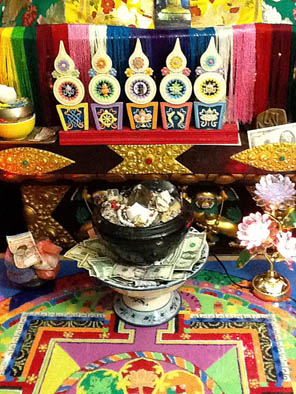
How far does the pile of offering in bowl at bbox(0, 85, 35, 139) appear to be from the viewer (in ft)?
7.47

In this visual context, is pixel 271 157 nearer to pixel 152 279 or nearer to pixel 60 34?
pixel 152 279

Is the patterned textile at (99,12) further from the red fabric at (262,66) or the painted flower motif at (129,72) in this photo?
the red fabric at (262,66)

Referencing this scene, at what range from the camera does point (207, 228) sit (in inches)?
102

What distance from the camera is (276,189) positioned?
88.0 inches

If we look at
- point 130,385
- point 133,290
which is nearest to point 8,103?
point 133,290

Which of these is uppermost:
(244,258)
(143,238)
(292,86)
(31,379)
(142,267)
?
(292,86)

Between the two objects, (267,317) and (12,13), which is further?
(12,13)

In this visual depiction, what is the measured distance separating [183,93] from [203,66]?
141 mm

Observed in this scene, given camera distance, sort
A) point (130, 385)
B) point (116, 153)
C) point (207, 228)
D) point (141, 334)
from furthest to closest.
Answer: point (207, 228) → point (116, 153) → point (141, 334) → point (130, 385)

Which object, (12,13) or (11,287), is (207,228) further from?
(12,13)

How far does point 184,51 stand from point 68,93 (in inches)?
21.0

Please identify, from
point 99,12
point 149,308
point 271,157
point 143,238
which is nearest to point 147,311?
point 149,308

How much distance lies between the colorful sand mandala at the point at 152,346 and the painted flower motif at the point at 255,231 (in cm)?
28

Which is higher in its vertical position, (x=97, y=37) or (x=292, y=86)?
(x=97, y=37)
